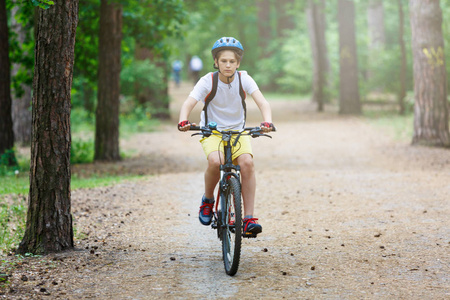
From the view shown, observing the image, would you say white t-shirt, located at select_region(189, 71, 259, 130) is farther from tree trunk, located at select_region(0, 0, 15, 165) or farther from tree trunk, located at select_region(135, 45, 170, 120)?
tree trunk, located at select_region(135, 45, 170, 120)

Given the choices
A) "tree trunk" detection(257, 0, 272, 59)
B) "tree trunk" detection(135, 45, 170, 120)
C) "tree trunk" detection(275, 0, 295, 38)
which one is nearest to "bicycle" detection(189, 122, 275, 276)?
"tree trunk" detection(135, 45, 170, 120)

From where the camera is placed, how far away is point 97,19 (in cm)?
1361

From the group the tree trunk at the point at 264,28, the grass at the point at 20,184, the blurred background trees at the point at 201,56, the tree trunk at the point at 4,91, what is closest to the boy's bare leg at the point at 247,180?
the blurred background trees at the point at 201,56

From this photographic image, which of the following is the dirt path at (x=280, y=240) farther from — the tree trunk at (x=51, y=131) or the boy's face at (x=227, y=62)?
the boy's face at (x=227, y=62)

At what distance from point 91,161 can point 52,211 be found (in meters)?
8.09

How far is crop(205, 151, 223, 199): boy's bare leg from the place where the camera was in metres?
5.66

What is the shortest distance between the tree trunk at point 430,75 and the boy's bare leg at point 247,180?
33.6 ft

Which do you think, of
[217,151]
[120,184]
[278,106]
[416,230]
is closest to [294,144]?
[120,184]

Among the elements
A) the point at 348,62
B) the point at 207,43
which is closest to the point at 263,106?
the point at 348,62

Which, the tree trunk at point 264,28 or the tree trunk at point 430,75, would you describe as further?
the tree trunk at point 264,28

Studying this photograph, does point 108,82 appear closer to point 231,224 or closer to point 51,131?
point 51,131

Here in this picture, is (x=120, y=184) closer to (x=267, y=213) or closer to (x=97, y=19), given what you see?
(x=267, y=213)

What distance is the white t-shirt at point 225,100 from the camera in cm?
577

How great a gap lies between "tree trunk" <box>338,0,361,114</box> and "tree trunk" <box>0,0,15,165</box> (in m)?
15.9
